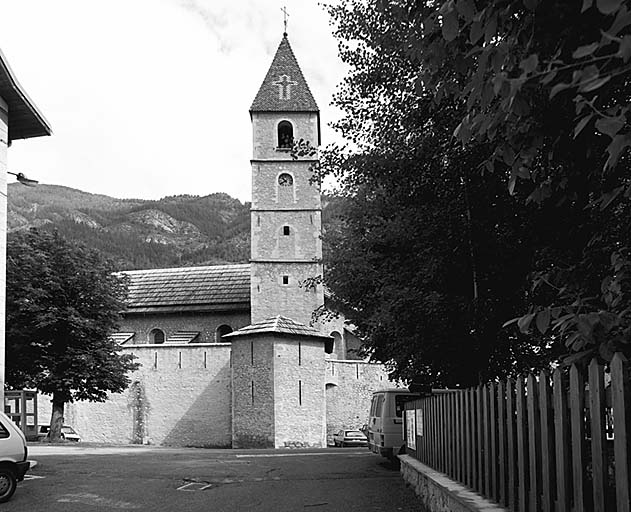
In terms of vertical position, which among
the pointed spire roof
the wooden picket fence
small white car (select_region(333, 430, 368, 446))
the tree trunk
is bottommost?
small white car (select_region(333, 430, 368, 446))

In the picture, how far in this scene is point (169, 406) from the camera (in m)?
49.2

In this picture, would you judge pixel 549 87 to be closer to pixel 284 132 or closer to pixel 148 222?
pixel 284 132

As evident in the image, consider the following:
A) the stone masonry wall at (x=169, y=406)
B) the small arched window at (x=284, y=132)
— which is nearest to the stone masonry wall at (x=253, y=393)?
the stone masonry wall at (x=169, y=406)

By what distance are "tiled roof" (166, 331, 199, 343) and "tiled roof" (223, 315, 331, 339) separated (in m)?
6.36

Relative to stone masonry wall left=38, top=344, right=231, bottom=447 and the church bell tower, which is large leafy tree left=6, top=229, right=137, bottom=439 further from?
the church bell tower

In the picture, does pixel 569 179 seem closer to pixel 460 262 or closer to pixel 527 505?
pixel 527 505

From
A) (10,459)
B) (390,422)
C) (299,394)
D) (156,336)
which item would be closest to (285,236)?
(299,394)

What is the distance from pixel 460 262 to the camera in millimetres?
15742

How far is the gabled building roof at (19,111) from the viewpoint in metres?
21.1

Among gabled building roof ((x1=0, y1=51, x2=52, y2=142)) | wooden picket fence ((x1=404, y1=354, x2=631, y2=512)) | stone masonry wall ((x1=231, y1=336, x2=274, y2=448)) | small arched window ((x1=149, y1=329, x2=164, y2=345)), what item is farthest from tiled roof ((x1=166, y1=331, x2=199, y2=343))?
wooden picket fence ((x1=404, y1=354, x2=631, y2=512))

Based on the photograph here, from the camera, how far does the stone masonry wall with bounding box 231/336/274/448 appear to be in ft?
148

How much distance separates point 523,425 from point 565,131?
2.59 meters

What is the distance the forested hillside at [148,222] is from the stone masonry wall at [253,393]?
3212 inches

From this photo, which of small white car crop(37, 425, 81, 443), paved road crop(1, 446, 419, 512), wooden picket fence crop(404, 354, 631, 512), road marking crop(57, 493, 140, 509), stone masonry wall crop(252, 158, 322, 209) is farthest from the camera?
stone masonry wall crop(252, 158, 322, 209)
